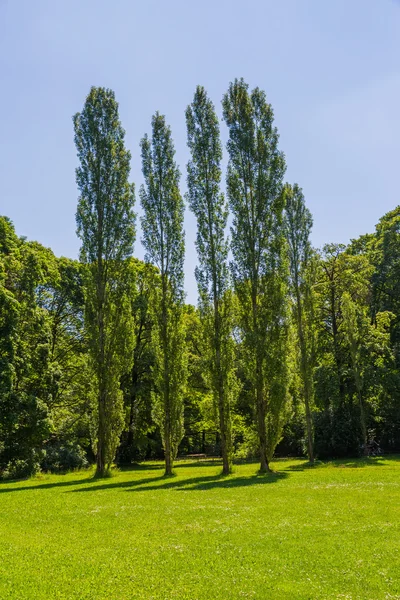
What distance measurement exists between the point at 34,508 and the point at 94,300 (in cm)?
1361

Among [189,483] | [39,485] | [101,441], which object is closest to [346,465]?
[189,483]

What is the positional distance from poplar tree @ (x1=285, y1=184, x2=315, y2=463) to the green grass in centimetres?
1676

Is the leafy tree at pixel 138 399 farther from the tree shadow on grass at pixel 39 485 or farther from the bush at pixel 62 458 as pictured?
the tree shadow on grass at pixel 39 485

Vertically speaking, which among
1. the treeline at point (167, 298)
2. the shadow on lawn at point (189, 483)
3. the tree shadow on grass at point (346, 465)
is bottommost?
the tree shadow on grass at point (346, 465)

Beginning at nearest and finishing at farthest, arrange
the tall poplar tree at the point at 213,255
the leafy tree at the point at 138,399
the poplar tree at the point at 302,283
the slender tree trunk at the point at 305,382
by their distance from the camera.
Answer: the tall poplar tree at the point at 213,255 < the slender tree trunk at the point at 305,382 < the poplar tree at the point at 302,283 < the leafy tree at the point at 138,399

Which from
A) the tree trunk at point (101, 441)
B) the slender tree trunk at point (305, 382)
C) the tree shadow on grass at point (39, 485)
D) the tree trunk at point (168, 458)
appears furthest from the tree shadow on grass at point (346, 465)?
the tree shadow on grass at point (39, 485)

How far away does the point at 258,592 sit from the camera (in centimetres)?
735

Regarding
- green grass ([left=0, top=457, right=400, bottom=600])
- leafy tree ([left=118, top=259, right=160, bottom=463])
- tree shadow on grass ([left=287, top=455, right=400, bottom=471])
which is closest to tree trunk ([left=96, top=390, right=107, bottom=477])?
green grass ([left=0, top=457, right=400, bottom=600])

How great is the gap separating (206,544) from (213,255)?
57.9ft

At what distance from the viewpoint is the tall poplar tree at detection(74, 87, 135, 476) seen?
85.6 ft

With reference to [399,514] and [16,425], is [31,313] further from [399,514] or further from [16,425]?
[399,514]

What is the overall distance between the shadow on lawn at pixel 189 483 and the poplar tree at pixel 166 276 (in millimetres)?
3150

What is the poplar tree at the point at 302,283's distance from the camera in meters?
33.5

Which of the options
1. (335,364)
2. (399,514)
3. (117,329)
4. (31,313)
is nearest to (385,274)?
(335,364)
